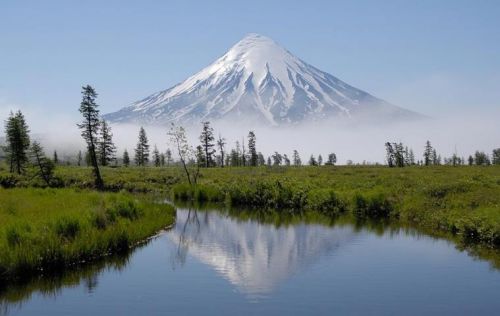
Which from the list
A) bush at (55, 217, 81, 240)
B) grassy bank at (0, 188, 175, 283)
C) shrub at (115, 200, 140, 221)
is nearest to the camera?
grassy bank at (0, 188, 175, 283)

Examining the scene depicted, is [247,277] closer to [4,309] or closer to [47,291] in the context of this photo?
[47,291]

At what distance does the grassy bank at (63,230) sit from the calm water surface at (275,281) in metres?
0.77

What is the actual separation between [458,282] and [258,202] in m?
28.9

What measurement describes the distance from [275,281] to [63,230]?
820 centimetres

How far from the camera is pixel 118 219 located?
25781 mm

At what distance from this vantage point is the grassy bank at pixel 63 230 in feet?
57.7

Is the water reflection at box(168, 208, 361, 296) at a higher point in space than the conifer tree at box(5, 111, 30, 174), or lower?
lower

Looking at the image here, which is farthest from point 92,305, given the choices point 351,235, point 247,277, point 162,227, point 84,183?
point 84,183

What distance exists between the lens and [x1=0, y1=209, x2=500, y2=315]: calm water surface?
1541 cm

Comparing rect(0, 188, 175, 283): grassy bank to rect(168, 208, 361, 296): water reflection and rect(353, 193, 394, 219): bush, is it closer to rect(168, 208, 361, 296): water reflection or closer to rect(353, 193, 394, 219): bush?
rect(168, 208, 361, 296): water reflection

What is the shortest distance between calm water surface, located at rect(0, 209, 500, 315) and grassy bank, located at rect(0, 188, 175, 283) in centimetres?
77

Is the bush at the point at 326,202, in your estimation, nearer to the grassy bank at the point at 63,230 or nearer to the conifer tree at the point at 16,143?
the grassy bank at the point at 63,230

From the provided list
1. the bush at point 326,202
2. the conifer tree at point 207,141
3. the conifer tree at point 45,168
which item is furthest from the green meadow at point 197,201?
the conifer tree at point 207,141

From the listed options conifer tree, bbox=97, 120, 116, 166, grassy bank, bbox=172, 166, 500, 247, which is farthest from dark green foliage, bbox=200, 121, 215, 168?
grassy bank, bbox=172, 166, 500, 247
